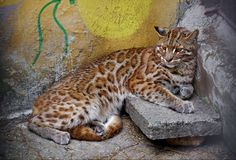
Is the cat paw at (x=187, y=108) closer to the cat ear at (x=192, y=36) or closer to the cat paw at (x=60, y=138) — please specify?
the cat ear at (x=192, y=36)

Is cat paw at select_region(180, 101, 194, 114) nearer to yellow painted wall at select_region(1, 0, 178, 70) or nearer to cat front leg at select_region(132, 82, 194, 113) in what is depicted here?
cat front leg at select_region(132, 82, 194, 113)

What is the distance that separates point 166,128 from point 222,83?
645 millimetres

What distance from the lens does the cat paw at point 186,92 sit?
191 inches

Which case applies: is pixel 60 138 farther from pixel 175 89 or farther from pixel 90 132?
pixel 175 89

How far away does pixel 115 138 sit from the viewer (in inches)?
182

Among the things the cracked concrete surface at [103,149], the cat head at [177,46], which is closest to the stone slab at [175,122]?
the cracked concrete surface at [103,149]

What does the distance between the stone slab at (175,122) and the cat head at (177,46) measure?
0.51 meters

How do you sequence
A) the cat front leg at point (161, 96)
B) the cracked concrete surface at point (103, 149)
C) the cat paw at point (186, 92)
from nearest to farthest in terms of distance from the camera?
1. the cracked concrete surface at point (103, 149)
2. the cat front leg at point (161, 96)
3. the cat paw at point (186, 92)

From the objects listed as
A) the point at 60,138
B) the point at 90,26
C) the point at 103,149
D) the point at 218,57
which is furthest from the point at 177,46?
the point at 60,138

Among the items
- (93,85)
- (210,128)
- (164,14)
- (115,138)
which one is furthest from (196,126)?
(164,14)

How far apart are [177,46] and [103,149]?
1.23 metres

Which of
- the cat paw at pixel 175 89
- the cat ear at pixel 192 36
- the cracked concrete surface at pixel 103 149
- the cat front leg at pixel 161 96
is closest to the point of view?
the cracked concrete surface at pixel 103 149

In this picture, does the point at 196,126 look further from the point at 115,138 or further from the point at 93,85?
the point at 93,85

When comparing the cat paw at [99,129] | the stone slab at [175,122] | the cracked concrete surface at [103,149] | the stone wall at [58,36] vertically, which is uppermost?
the stone wall at [58,36]
